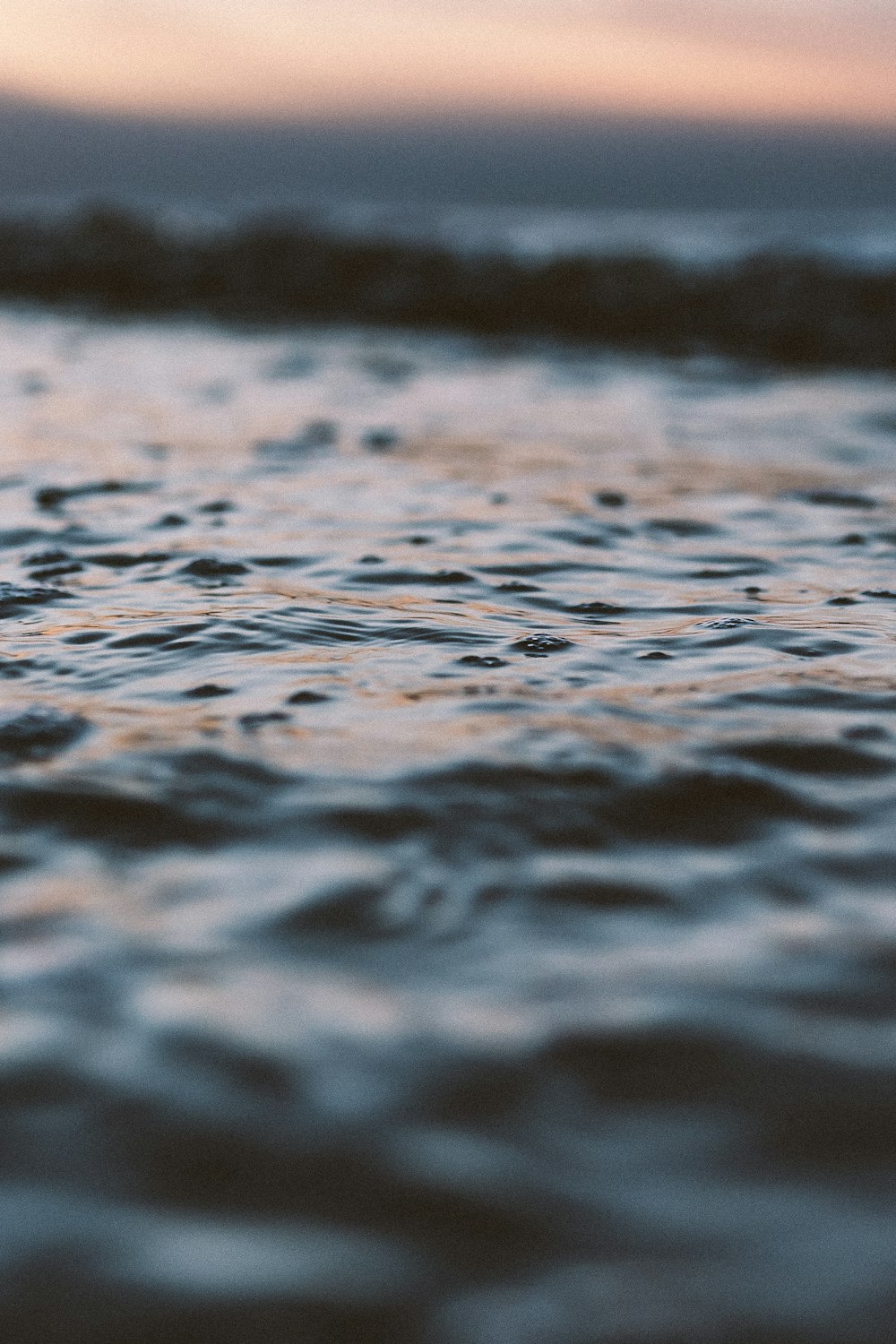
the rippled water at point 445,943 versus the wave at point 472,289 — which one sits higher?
the wave at point 472,289

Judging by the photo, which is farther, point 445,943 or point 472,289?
point 472,289

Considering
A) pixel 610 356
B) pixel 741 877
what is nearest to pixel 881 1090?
pixel 741 877

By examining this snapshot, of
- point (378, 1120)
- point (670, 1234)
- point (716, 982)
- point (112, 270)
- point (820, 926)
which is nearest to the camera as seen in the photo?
point (670, 1234)

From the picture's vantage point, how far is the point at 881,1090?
162 cm

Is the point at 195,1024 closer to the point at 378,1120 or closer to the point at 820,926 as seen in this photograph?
the point at 378,1120

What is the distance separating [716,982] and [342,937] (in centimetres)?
54

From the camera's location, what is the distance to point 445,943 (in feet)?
6.31

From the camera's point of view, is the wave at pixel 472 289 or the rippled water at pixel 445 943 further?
the wave at pixel 472 289

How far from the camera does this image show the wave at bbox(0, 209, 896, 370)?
1235cm

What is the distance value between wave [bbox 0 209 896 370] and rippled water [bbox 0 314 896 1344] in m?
8.01

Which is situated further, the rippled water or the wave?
the wave

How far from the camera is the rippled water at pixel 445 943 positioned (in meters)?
1.36

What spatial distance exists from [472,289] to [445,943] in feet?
45.5

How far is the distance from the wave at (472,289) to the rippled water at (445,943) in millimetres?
8014
